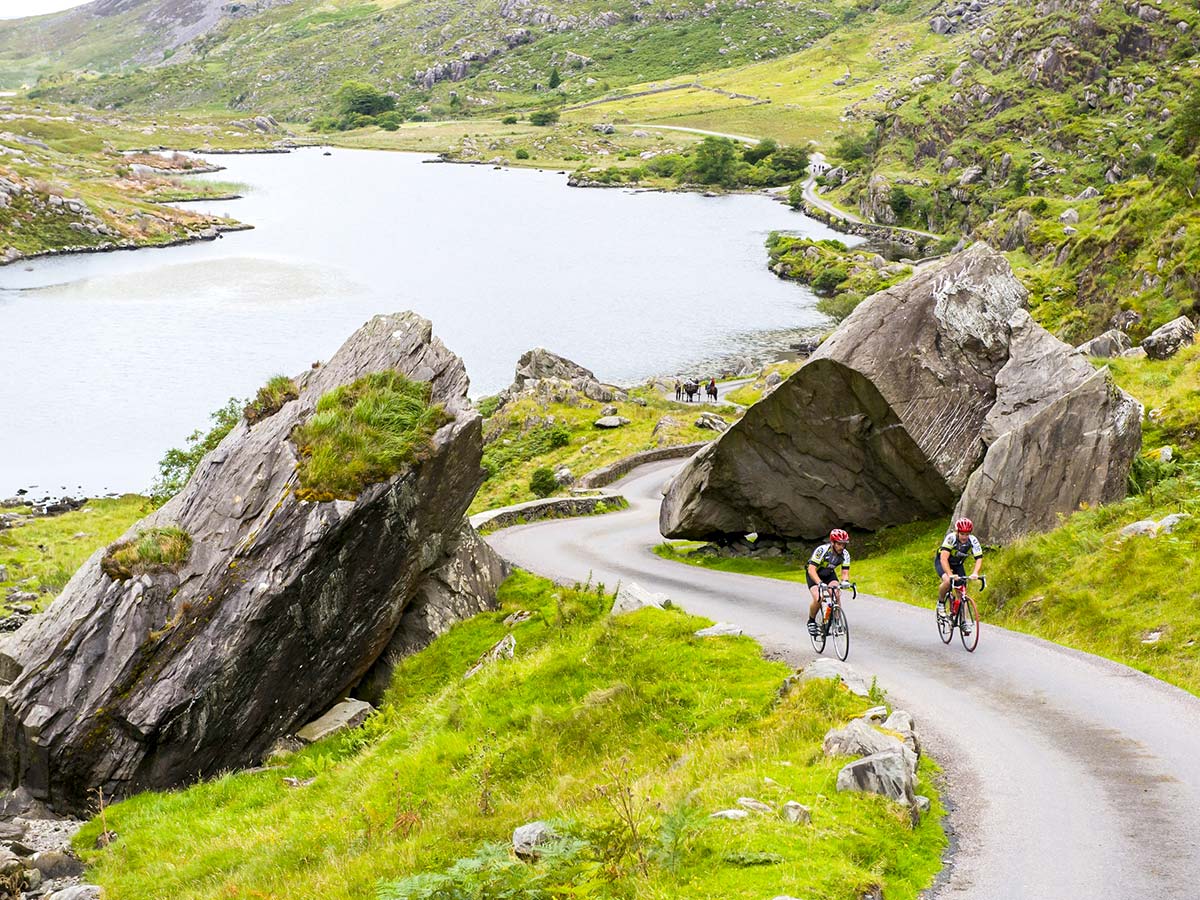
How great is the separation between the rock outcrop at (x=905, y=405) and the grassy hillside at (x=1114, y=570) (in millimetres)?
1605

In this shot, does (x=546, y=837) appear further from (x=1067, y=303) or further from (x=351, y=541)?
(x=1067, y=303)

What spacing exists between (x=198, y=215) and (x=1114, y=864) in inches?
6391

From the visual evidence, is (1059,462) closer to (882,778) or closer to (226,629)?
(882,778)

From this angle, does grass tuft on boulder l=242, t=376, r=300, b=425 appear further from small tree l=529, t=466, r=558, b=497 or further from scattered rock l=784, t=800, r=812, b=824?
small tree l=529, t=466, r=558, b=497

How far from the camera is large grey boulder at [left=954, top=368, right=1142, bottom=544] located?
24703 mm

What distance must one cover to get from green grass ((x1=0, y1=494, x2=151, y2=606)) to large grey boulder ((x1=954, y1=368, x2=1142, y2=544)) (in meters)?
33.0

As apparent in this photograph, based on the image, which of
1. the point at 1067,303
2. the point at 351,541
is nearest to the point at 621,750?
the point at 351,541

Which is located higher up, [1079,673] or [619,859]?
[619,859]

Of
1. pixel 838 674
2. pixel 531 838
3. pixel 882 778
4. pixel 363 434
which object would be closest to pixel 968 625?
pixel 838 674

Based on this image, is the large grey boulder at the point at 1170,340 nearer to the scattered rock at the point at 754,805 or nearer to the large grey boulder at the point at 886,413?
the large grey boulder at the point at 886,413

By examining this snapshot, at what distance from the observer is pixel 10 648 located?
23.0 metres

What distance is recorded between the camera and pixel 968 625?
19.7 meters

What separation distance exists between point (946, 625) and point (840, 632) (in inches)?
91.6

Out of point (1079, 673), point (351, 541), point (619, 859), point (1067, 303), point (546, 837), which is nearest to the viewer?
point (619, 859)
